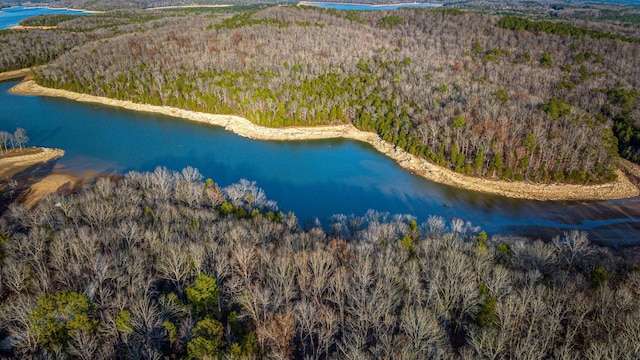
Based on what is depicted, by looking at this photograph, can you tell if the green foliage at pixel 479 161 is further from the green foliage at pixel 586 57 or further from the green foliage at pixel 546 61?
the green foliage at pixel 586 57

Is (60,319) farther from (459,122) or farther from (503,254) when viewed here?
(459,122)

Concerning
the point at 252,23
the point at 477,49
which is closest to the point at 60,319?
the point at 477,49

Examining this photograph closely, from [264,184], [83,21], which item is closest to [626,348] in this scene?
[264,184]

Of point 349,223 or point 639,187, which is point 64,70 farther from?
point 639,187

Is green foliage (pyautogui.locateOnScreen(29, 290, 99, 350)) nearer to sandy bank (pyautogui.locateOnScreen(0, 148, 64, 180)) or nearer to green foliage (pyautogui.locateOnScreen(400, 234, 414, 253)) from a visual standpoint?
green foliage (pyautogui.locateOnScreen(400, 234, 414, 253))

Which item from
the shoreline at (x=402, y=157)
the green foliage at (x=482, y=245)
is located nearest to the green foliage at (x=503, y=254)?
the green foliage at (x=482, y=245)
